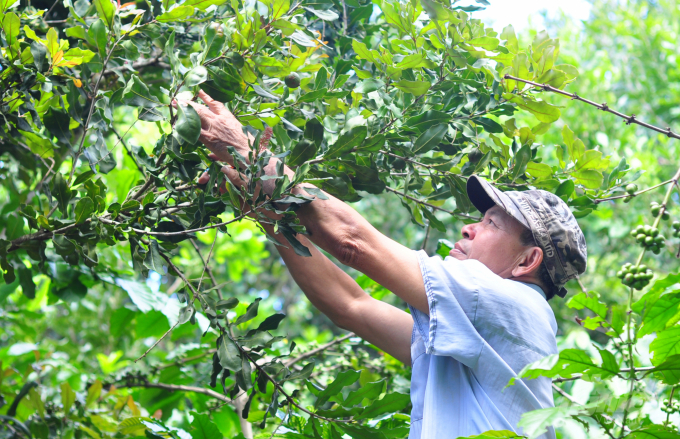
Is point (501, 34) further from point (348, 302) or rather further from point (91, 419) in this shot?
point (91, 419)

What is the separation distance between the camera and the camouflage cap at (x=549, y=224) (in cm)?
152

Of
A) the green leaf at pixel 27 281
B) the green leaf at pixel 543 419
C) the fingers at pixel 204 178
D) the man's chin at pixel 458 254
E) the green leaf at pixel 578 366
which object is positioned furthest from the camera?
the green leaf at pixel 27 281

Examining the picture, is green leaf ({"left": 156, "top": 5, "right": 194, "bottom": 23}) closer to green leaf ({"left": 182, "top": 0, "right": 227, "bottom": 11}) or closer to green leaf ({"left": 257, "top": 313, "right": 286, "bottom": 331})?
green leaf ({"left": 182, "top": 0, "right": 227, "bottom": 11})

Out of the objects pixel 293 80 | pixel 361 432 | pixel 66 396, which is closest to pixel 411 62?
pixel 293 80

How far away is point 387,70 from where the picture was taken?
4.93ft

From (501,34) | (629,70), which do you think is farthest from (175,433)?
(629,70)

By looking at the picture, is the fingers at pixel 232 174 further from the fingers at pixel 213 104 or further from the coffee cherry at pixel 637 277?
the coffee cherry at pixel 637 277

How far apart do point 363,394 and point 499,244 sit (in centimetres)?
54

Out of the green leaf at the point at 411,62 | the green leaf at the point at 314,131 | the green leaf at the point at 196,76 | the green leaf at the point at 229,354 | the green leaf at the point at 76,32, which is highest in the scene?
the green leaf at the point at 76,32

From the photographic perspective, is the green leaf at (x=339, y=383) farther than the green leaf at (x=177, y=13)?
Yes

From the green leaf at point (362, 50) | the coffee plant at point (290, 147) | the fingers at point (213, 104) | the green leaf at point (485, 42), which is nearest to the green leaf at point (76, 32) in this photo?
the coffee plant at point (290, 147)

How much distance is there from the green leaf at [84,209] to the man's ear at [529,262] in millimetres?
1062

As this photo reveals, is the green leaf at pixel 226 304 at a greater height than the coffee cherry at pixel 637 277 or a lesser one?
lesser

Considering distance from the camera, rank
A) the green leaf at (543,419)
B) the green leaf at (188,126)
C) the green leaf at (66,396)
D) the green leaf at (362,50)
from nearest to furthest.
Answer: the green leaf at (543,419)
the green leaf at (188,126)
the green leaf at (362,50)
the green leaf at (66,396)
